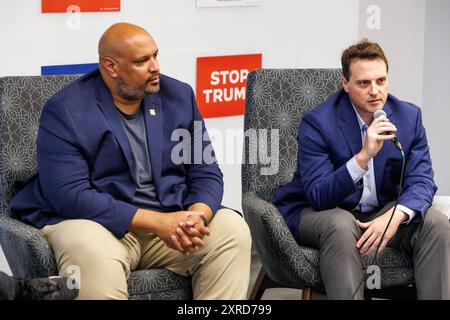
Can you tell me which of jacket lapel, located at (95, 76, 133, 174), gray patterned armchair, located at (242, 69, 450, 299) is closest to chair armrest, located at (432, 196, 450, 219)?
gray patterned armchair, located at (242, 69, 450, 299)

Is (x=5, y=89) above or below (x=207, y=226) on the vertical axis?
above

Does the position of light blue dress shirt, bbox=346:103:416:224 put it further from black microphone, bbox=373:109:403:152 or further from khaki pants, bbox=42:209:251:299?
khaki pants, bbox=42:209:251:299

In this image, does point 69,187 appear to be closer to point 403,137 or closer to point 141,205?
point 141,205

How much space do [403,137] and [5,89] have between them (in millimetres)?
1550

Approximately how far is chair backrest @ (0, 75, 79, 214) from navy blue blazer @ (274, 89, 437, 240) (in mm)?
1017

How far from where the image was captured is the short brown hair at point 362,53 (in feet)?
12.7

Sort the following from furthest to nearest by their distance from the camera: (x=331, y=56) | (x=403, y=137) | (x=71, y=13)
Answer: (x=331, y=56) → (x=71, y=13) → (x=403, y=137)

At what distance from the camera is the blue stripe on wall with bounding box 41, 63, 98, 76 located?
433 cm

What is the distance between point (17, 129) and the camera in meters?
3.80

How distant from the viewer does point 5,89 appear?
3.79 meters

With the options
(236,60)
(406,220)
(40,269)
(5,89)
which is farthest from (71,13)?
(406,220)

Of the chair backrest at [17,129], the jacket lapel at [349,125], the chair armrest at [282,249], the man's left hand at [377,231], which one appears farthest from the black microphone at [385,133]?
the chair backrest at [17,129]

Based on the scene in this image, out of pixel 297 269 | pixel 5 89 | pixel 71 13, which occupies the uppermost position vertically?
pixel 71 13

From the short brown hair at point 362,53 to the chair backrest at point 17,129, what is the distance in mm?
1170
